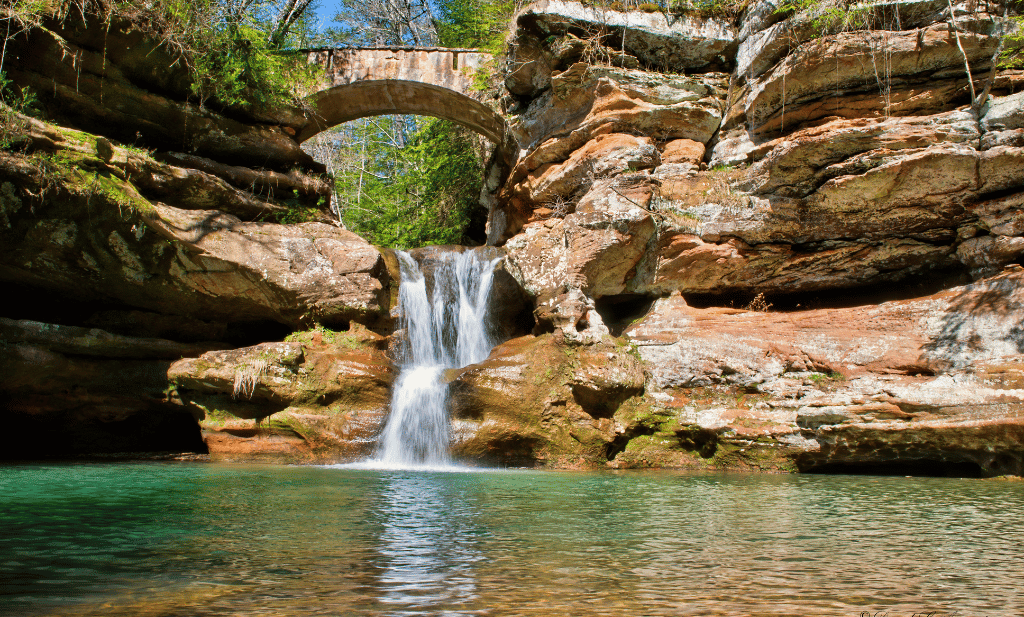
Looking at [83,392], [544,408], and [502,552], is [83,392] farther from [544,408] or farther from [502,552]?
[502,552]

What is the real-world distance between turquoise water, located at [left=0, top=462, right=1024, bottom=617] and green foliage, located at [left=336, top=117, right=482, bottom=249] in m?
13.6

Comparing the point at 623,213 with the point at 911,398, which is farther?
the point at 623,213

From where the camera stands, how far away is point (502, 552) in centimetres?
248

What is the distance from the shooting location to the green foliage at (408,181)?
17422 mm

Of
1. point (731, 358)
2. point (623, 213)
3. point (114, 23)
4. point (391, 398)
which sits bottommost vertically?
point (391, 398)

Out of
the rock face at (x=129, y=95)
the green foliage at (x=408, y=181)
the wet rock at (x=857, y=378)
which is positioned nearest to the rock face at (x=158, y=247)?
the rock face at (x=129, y=95)

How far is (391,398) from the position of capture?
898 centimetres

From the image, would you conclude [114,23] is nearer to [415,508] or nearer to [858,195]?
[415,508]

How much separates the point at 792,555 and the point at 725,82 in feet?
36.8

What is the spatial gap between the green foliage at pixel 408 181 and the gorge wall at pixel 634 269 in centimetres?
564

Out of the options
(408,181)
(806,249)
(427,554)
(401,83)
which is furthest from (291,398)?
(408,181)

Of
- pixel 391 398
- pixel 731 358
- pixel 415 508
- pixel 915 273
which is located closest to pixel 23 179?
pixel 391 398

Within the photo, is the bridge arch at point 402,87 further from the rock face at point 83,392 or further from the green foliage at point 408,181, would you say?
the rock face at point 83,392

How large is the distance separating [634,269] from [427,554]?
8.05 metres
